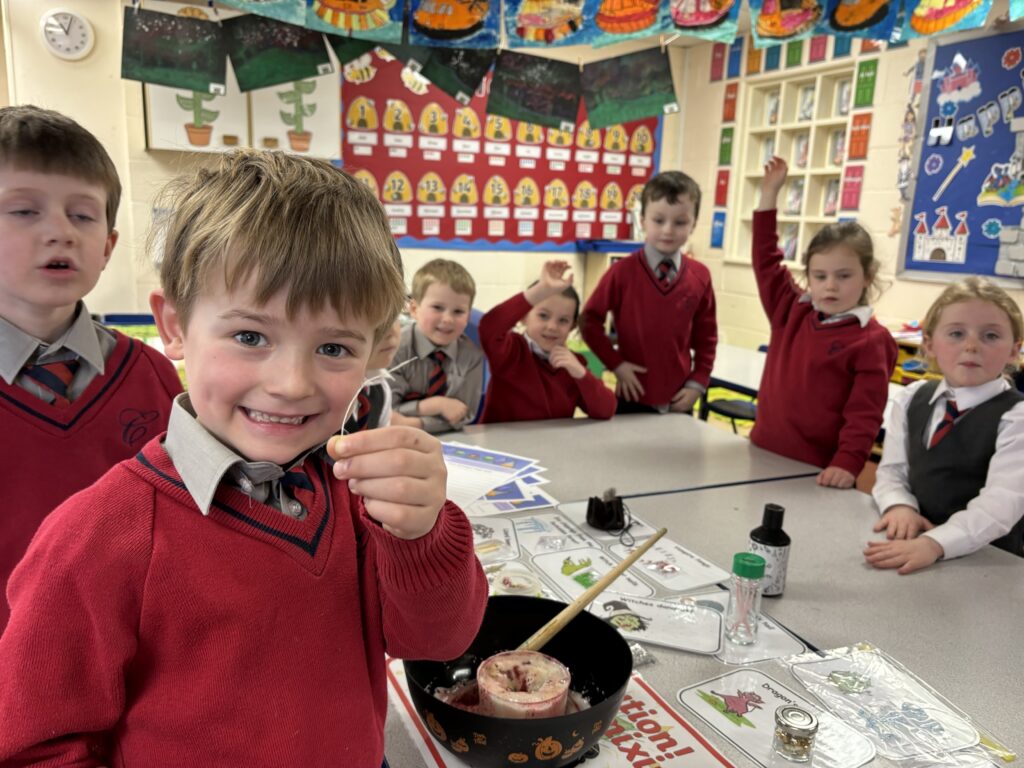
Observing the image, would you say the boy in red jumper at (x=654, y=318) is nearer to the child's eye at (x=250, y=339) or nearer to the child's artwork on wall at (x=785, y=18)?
the child's artwork on wall at (x=785, y=18)

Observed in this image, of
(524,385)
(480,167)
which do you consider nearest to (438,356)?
(524,385)

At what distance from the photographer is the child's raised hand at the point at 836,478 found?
185 centimetres

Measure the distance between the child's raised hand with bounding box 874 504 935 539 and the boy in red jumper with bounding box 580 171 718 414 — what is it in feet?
3.94

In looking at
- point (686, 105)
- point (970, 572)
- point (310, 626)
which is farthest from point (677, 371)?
point (686, 105)

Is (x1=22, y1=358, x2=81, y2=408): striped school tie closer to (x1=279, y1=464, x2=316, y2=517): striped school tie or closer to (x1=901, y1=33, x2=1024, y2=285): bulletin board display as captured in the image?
(x1=279, y1=464, x2=316, y2=517): striped school tie

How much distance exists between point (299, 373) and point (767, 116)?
535cm

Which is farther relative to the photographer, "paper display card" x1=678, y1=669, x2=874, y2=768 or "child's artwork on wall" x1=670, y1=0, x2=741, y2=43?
"child's artwork on wall" x1=670, y1=0, x2=741, y2=43

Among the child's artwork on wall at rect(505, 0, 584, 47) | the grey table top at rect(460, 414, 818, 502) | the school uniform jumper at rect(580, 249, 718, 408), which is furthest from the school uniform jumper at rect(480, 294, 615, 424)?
the child's artwork on wall at rect(505, 0, 584, 47)

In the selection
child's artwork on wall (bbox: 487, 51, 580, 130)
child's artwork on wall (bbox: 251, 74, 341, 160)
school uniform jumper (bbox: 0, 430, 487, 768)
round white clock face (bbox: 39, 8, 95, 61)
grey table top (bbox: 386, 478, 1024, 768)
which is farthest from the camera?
child's artwork on wall (bbox: 251, 74, 341, 160)

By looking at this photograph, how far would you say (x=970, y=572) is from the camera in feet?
4.63

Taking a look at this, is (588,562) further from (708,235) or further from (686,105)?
(686,105)

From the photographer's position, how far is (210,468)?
626mm

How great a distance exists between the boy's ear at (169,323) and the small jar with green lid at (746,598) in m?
0.85

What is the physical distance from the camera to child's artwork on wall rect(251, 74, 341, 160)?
4.00 m
